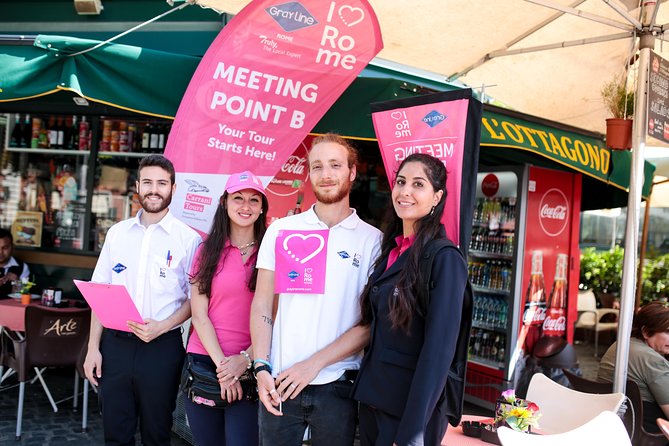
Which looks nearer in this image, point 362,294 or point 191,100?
point 362,294

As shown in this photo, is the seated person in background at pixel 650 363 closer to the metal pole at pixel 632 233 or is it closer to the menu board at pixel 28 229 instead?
the metal pole at pixel 632 233

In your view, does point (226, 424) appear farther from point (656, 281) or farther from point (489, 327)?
point (656, 281)

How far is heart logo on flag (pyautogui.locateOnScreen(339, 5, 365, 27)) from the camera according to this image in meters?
3.75

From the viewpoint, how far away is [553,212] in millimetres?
5691

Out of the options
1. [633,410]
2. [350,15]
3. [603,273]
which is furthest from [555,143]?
[603,273]

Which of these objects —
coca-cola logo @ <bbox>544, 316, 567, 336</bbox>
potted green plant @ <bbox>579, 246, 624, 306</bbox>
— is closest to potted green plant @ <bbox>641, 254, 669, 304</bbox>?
potted green plant @ <bbox>579, 246, 624, 306</bbox>

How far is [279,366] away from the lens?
2361 mm

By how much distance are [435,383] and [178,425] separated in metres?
→ 2.80

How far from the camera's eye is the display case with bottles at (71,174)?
639 centimetres

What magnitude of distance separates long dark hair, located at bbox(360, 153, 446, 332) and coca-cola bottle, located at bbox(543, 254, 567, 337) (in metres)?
3.75

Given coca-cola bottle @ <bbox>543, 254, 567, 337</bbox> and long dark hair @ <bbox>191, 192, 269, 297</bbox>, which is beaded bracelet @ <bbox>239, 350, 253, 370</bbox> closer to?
long dark hair @ <bbox>191, 192, 269, 297</bbox>

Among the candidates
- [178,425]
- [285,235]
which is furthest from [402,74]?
[285,235]

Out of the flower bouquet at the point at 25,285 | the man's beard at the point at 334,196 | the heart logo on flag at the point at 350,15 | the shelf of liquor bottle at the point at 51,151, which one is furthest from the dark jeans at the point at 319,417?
the shelf of liquor bottle at the point at 51,151

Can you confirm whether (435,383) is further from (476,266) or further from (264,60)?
(476,266)
